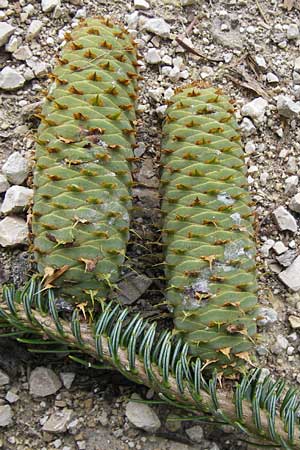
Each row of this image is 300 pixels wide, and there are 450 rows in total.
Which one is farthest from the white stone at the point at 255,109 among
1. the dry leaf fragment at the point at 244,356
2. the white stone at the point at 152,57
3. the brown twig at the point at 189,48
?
the dry leaf fragment at the point at 244,356

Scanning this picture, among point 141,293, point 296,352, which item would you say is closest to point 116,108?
point 141,293

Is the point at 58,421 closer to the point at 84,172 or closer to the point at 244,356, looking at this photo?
the point at 244,356

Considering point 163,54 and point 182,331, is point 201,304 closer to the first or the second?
point 182,331

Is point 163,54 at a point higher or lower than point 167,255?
higher

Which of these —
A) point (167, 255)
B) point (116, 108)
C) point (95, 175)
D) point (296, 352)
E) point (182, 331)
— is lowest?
point (296, 352)

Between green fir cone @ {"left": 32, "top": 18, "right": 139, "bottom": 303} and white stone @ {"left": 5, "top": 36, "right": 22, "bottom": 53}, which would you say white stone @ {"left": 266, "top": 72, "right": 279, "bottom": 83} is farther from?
white stone @ {"left": 5, "top": 36, "right": 22, "bottom": 53}

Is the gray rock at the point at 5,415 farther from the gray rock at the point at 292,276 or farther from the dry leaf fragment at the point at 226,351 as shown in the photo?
the gray rock at the point at 292,276

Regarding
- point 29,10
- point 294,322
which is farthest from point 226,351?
point 29,10

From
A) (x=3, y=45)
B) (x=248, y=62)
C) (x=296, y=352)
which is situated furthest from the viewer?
(x=248, y=62)
